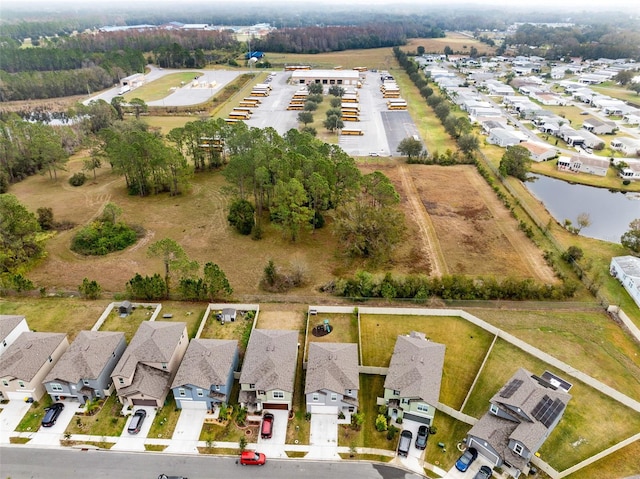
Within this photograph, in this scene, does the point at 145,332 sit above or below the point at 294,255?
above

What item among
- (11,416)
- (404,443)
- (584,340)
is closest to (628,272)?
(584,340)

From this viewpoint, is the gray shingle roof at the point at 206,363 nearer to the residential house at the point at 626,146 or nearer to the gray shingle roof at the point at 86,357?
the gray shingle roof at the point at 86,357

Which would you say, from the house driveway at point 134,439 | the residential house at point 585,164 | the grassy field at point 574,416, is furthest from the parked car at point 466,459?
the residential house at point 585,164

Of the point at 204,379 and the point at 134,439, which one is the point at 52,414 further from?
the point at 204,379

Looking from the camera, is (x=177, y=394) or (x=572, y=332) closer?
(x=177, y=394)

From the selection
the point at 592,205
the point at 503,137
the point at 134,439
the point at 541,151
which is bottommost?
the point at 592,205

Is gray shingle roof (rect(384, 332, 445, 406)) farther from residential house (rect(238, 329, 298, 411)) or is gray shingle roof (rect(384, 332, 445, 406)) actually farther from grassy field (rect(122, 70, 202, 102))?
grassy field (rect(122, 70, 202, 102))

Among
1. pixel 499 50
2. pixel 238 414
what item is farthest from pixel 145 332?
pixel 499 50

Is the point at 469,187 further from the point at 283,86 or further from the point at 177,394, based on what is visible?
the point at 283,86
